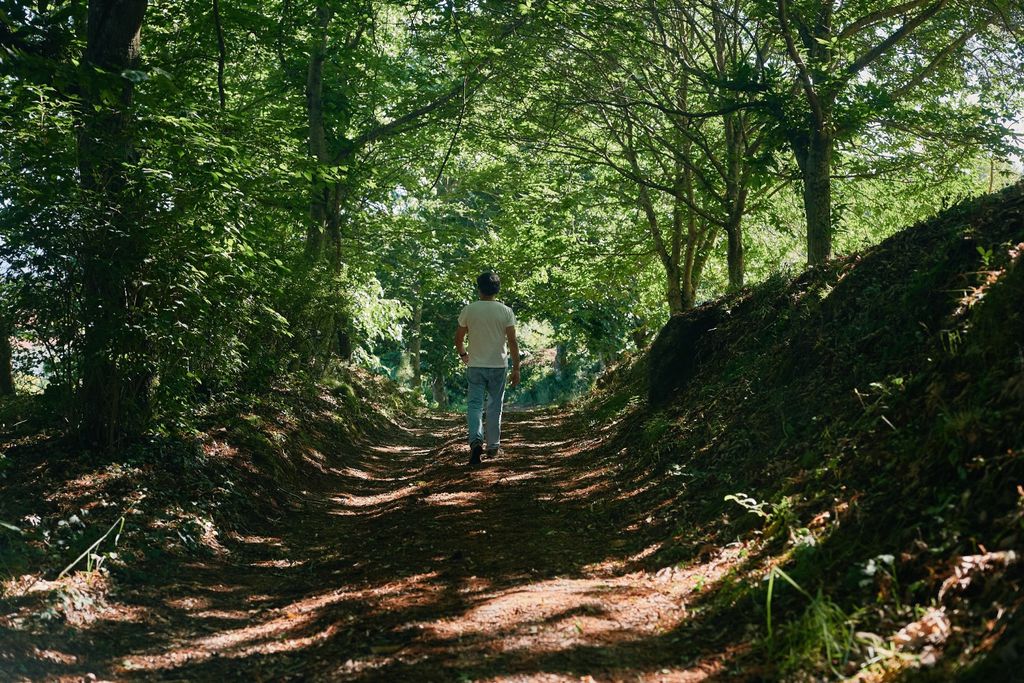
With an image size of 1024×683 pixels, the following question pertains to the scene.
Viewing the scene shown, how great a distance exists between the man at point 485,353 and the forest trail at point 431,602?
1214 millimetres

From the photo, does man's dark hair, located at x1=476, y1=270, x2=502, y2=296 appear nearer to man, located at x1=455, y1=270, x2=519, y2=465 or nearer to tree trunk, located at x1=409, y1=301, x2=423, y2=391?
man, located at x1=455, y1=270, x2=519, y2=465

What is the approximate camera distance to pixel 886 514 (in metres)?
4.08

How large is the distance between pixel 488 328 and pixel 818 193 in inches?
204

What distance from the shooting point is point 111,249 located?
720 cm

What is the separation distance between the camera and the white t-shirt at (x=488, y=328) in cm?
972

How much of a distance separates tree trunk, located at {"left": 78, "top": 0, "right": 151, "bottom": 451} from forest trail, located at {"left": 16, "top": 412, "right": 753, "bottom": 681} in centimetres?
186

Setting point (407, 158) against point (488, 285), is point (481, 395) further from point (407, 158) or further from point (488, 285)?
point (407, 158)

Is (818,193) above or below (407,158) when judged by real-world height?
below

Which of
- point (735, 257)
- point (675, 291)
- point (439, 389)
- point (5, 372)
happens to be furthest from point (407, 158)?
point (439, 389)

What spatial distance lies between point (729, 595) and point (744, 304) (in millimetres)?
6957

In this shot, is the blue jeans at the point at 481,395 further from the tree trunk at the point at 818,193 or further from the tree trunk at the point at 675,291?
the tree trunk at the point at 675,291

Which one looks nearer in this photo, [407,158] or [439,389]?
[407,158]

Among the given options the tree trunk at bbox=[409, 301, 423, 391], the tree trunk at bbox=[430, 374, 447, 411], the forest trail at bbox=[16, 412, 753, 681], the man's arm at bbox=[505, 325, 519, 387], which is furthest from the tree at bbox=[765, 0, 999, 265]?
the tree trunk at bbox=[430, 374, 447, 411]

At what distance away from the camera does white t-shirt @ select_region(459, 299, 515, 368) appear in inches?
383
